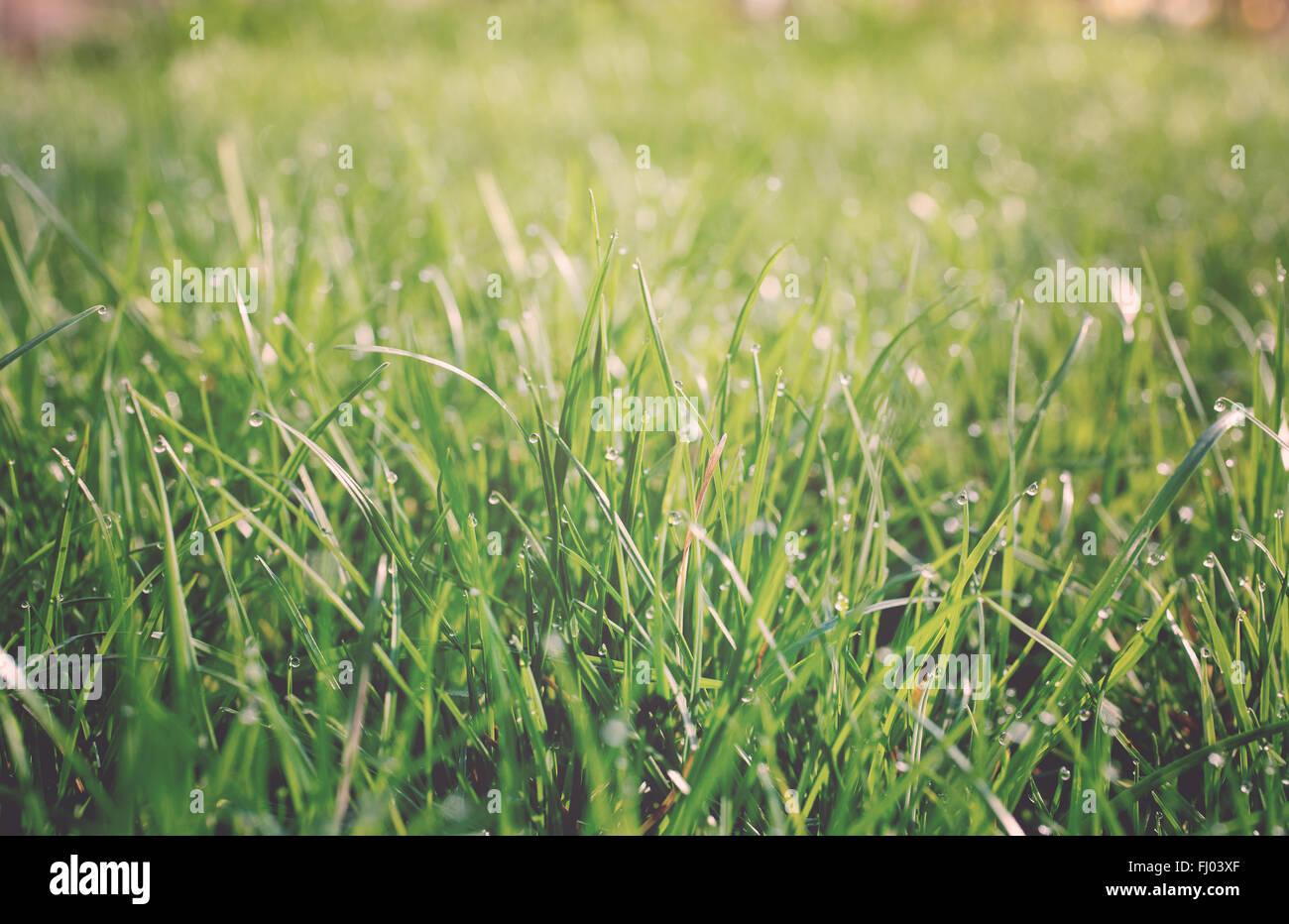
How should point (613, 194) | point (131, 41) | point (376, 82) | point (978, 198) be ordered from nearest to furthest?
point (613, 194), point (978, 198), point (376, 82), point (131, 41)

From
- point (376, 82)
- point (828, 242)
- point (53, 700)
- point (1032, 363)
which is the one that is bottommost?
point (53, 700)

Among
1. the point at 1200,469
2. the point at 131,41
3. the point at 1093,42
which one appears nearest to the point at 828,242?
the point at 1200,469

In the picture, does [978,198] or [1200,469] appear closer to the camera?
[1200,469]

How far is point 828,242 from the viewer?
1.89 meters

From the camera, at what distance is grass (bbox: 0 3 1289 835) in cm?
63

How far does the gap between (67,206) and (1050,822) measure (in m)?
2.29

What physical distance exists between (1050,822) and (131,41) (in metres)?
5.35

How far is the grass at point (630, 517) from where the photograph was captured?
63cm

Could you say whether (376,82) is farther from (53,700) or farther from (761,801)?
(761,801)

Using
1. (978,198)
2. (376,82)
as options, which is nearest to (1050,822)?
(978,198)

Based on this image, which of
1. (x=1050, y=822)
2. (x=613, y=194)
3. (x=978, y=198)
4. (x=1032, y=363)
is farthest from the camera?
(x=978, y=198)

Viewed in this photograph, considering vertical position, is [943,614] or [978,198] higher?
[978,198]

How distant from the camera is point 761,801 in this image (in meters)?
0.67

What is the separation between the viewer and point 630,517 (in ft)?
2.45
